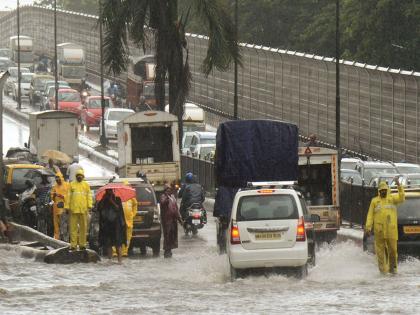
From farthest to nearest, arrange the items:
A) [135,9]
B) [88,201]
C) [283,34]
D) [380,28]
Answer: [283,34] < [380,28] < [135,9] < [88,201]

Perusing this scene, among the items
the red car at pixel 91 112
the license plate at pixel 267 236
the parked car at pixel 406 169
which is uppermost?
the red car at pixel 91 112

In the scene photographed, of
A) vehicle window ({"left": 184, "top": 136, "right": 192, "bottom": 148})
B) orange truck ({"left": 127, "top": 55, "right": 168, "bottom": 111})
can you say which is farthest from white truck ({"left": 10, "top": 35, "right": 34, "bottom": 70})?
vehicle window ({"left": 184, "top": 136, "right": 192, "bottom": 148})

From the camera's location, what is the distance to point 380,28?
89.1 metres

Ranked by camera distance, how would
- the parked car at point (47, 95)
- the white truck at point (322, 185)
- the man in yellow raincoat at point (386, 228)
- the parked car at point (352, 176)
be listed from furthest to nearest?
the parked car at point (47, 95)
the parked car at point (352, 176)
the white truck at point (322, 185)
the man in yellow raincoat at point (386, 228)

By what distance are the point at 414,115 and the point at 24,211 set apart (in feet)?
69.0

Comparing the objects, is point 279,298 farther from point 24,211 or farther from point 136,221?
point 24,211

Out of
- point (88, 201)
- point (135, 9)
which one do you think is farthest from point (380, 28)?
point (88, 201)

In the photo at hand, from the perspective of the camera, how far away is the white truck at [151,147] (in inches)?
1842

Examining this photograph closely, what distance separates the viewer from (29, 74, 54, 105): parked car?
3674 inches

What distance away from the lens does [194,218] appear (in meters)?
38.4

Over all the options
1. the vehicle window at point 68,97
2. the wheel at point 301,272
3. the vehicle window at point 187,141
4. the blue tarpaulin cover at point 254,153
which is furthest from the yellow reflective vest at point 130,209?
the vehicle window at point 68,97

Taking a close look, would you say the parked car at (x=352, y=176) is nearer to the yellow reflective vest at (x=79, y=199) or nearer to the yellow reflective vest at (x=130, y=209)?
the yellow reflective vest at (x=130, y=209)

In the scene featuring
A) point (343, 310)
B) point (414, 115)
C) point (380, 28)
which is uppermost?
point (380, 28)

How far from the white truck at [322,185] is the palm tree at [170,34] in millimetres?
15201
